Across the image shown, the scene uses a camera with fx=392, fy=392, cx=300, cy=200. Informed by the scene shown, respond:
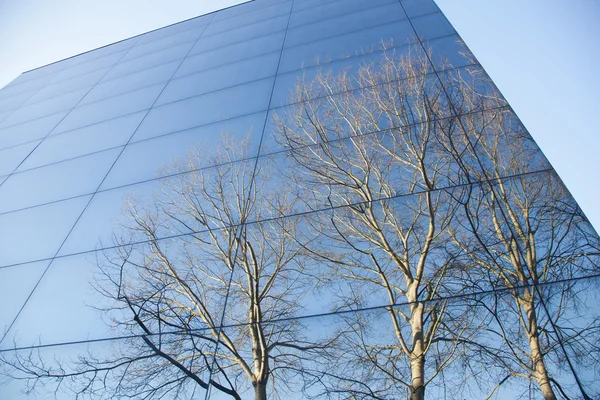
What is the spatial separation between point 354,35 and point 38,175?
18.4 ft

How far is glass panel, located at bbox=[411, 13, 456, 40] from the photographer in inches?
227

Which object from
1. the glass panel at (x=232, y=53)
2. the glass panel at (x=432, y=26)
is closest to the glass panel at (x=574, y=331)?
the glass panel at (x=432, y=26)

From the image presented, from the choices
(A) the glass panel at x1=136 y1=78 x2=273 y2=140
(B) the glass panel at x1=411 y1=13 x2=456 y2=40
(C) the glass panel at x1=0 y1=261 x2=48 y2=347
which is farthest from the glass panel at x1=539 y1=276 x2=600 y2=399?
(C) the glass panel at x1=0 y1=261 x2=48 y2=347

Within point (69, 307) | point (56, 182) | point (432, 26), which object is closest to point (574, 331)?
point (69, 307)

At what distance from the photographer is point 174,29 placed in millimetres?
10875

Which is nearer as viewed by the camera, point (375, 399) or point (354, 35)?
Result: point (375, 399)

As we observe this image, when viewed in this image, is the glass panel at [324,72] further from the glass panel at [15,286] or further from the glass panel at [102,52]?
the glass panel at [102,52]

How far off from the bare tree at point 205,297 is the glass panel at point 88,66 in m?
7.53

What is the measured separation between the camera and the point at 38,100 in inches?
378

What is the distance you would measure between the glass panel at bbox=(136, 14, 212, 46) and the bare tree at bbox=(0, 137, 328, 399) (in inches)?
301

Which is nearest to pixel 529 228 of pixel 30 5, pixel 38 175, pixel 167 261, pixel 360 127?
pixel 360 127

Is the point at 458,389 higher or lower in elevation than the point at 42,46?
lower

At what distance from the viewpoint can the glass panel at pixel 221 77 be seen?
655 cm

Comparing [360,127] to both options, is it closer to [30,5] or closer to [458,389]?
[458,389]
